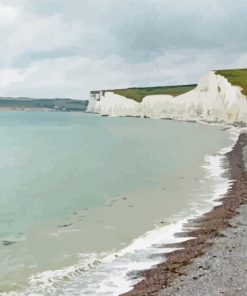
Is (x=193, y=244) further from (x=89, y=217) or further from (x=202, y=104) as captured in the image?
(x=202, y=104)

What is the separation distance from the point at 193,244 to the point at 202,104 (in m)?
103

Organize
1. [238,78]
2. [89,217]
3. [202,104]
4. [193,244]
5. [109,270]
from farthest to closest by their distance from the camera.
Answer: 1. [202,104]
2. [238,78]
3. [89,217]
4. [193,244]
5. [109,270]

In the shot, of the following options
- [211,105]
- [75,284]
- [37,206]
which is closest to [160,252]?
[75,284]

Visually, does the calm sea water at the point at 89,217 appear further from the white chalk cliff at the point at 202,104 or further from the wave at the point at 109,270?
the white chalk cliff at the point at 202,104

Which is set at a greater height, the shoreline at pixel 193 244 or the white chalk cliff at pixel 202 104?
the white chalk cliff at pixel 202 104

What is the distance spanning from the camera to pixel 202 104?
117 metres

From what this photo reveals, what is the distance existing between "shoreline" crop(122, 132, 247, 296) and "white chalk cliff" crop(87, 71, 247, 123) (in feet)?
238

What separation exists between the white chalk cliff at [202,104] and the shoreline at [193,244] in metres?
72.5

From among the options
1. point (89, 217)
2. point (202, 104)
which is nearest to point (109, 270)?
Answer: point (89, 217)

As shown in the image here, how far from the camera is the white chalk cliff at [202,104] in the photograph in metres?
98.9

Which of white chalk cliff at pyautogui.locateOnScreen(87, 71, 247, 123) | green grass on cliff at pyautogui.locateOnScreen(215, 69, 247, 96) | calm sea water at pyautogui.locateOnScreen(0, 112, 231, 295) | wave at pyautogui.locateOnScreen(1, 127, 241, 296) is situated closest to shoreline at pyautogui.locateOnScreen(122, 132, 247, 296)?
wave at pyautogui.locateOnScreen(1, 127, 241, 296)

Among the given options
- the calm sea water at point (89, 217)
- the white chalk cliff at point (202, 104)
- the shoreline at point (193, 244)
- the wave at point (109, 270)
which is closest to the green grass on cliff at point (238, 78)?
the white chalk cliff at point (202, 104)

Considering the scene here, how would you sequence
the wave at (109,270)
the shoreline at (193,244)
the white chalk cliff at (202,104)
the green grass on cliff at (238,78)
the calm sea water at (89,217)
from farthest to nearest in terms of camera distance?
the white chalk cliff at (202,104)
the green grass on cliff at (238,78)
the calm sea water at (89,217)
the wave at (109,270)
the shoreline at (193,244)

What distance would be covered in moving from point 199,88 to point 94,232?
338ft
